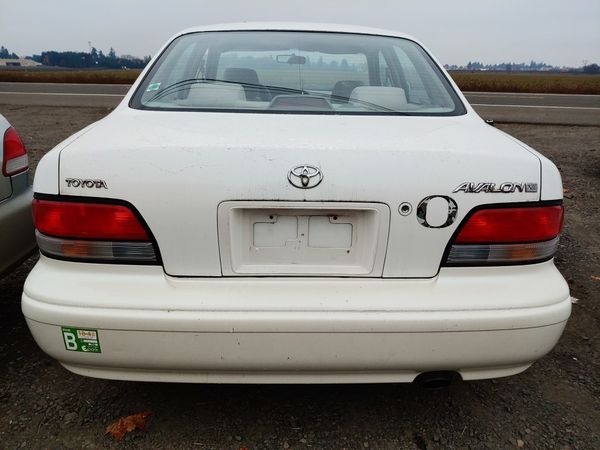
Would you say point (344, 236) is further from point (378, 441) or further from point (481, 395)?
point (481, 395)

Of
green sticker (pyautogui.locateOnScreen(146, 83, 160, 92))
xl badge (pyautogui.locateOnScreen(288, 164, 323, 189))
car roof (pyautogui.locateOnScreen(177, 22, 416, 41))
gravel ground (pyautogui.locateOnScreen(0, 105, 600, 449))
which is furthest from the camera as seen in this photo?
car roof (pyautogui.locateOnScreen(177, 22, 416, 41))

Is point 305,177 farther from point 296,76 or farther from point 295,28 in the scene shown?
point 295,28

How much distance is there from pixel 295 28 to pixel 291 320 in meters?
1.77

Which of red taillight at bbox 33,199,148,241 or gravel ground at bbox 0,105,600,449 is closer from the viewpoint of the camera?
red taillight at bbox 33,199,148,241

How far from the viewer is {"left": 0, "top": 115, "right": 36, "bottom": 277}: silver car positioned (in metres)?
2.31

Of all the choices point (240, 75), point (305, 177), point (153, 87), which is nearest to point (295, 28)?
point (240, 75)

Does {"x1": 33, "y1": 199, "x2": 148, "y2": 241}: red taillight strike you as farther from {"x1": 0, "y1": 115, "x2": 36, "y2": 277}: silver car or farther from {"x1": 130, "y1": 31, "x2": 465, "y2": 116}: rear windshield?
{"x1": 0, "y1": 115, "x2": 36, "y2": 277}: silver car

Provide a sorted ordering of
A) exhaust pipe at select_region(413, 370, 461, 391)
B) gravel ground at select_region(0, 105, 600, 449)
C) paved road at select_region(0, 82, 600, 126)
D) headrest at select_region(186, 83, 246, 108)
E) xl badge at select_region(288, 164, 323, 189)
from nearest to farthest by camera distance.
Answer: xl badge at select_region(288, 164, 323, 189) → exhaust pipe at select_region(413, 370, 461, 391) → gravel ground at select_region(0, 105, 600, 449) → headrest at select_region(186, 83, 246, 108) → paved road at select_region(0, 82, 600, 126)

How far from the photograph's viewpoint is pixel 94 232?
1544 millimetres

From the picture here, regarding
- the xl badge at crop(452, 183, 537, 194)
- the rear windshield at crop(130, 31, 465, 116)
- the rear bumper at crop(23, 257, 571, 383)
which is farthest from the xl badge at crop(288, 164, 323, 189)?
the rear windshield at crop(130, 31, 465, 116)

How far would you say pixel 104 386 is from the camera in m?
2.17

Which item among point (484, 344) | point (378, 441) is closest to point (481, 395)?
point (378, 441)

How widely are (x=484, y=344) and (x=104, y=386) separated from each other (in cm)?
164

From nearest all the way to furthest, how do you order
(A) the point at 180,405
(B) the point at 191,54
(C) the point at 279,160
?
(C) the point at 279,160 → (A) the point at 180,405 → (B) the point at 191,54
